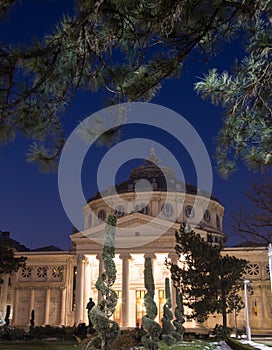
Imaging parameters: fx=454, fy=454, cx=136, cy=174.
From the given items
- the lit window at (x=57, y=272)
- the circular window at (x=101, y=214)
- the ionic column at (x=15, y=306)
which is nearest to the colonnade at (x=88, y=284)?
the lit window at (x=57, y=272)

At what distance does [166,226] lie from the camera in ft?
174

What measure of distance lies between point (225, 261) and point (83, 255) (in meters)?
19.5

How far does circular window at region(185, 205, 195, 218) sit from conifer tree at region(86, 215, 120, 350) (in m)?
46.9

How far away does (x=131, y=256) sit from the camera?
53562 millimetres

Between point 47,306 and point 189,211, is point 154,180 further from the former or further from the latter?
point 47,306

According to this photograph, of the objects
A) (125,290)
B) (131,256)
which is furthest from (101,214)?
(125,290)

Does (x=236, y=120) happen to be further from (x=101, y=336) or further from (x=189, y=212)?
(x=189, y=212)

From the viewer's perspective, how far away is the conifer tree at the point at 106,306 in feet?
53.0

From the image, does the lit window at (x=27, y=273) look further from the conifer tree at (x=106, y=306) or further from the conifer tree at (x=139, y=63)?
the conifer tree at (x=139, y=63)

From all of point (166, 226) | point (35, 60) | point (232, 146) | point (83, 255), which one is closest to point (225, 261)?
point (166, 226)

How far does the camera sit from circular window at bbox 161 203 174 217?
62219 millimetres

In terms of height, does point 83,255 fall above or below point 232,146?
above

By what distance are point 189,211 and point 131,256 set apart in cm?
1438

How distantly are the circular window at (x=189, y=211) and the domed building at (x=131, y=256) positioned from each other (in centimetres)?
14
